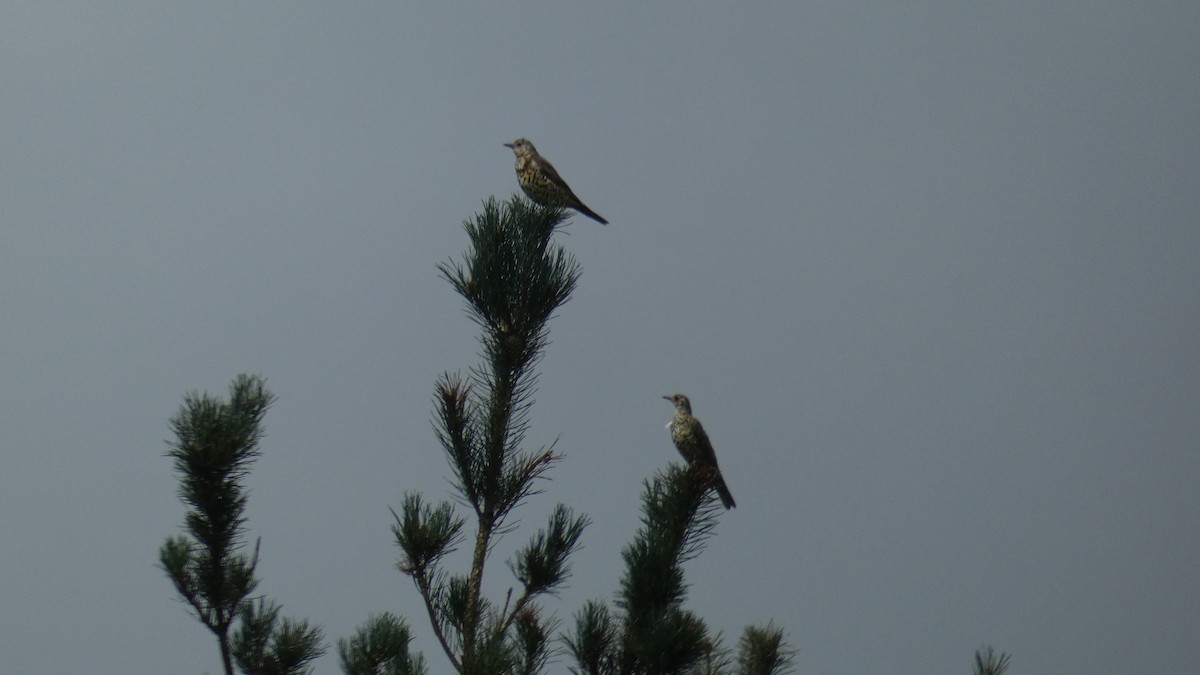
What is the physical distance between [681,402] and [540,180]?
1.68 metres

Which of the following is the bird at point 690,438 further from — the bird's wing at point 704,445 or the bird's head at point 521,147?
the bird's head at point 521,147

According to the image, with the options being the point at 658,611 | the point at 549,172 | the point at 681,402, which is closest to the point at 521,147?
the point at 549,172

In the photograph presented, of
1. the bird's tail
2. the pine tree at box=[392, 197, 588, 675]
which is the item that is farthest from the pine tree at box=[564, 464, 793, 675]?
the bird's tail

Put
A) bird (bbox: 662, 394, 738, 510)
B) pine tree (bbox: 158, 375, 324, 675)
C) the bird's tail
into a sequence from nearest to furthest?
Answer: pine tree (bbox: 158, 375, 324, 675)
the bird's tail
bird (bbox: 662, 394, 738, 510)

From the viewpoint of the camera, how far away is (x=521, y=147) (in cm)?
632

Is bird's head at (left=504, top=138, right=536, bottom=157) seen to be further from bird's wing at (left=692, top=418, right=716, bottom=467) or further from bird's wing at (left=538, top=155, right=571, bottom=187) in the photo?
bird's wing at (left=692, top=418, right=716, bottom=467)

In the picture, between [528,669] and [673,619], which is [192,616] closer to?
[528,669]

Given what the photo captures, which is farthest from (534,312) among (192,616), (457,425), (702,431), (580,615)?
(702,431)

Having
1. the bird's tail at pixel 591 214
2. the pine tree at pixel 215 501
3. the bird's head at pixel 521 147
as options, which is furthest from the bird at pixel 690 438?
the pine tree at pixel 215 501

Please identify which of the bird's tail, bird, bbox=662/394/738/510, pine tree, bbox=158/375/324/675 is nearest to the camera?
pine tree, bbox=158/375/324/675

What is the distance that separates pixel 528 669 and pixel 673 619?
469 millimetres

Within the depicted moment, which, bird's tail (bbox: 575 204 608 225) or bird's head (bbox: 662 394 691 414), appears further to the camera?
bird's head (bbox: 662 394 691 414)

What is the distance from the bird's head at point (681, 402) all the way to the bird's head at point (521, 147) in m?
1.77

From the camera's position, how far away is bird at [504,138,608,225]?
18.5 ft
